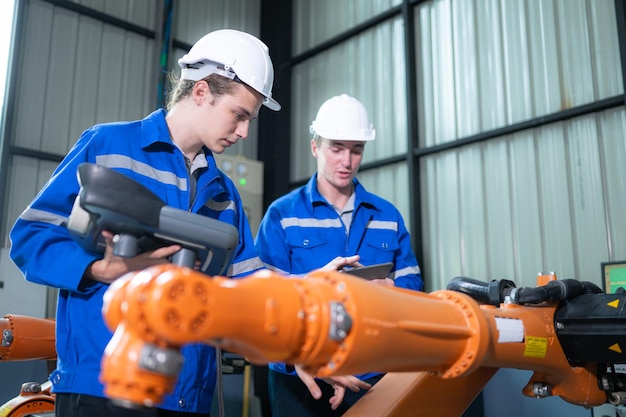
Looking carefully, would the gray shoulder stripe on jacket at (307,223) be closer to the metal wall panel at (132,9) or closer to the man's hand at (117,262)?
the man's hand at (117,262)

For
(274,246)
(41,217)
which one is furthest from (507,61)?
(41,217)

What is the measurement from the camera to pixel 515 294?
1089 millimetres

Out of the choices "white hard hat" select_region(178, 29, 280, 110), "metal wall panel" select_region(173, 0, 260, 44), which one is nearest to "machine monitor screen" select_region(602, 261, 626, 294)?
"white hard hat" select_region(178, 29, 280, 110)

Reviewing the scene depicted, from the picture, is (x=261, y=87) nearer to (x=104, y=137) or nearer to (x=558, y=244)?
(x=104, y=137)

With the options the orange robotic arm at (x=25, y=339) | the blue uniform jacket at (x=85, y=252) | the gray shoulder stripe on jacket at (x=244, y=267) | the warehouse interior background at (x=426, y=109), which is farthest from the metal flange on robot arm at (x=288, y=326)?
the warehouse interior background at (x=426, y=109)

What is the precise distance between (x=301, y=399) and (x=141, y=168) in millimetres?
847

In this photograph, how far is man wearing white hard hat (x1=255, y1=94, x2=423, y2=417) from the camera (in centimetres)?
171

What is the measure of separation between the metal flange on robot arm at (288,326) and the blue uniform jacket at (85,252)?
511 mm

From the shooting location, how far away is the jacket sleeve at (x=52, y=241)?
1.03 meters

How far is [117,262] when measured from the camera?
3.21 feet

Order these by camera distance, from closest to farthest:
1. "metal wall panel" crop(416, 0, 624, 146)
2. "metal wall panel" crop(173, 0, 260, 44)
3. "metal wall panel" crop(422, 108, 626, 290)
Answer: "metal wall panel" crop(422, 108, 626, 290) → "metal wall panel" crop(416, 0, 624, 146) → "metal wall panel" crop(173, 0, 260, 44)

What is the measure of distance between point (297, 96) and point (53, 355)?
4.37 meters

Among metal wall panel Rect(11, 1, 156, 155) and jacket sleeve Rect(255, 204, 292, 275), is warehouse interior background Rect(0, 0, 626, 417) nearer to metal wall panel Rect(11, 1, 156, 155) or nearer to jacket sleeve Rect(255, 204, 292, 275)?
metal wall panel Rect(11, 1, 156, 155)

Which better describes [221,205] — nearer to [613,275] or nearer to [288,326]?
[288,326]
